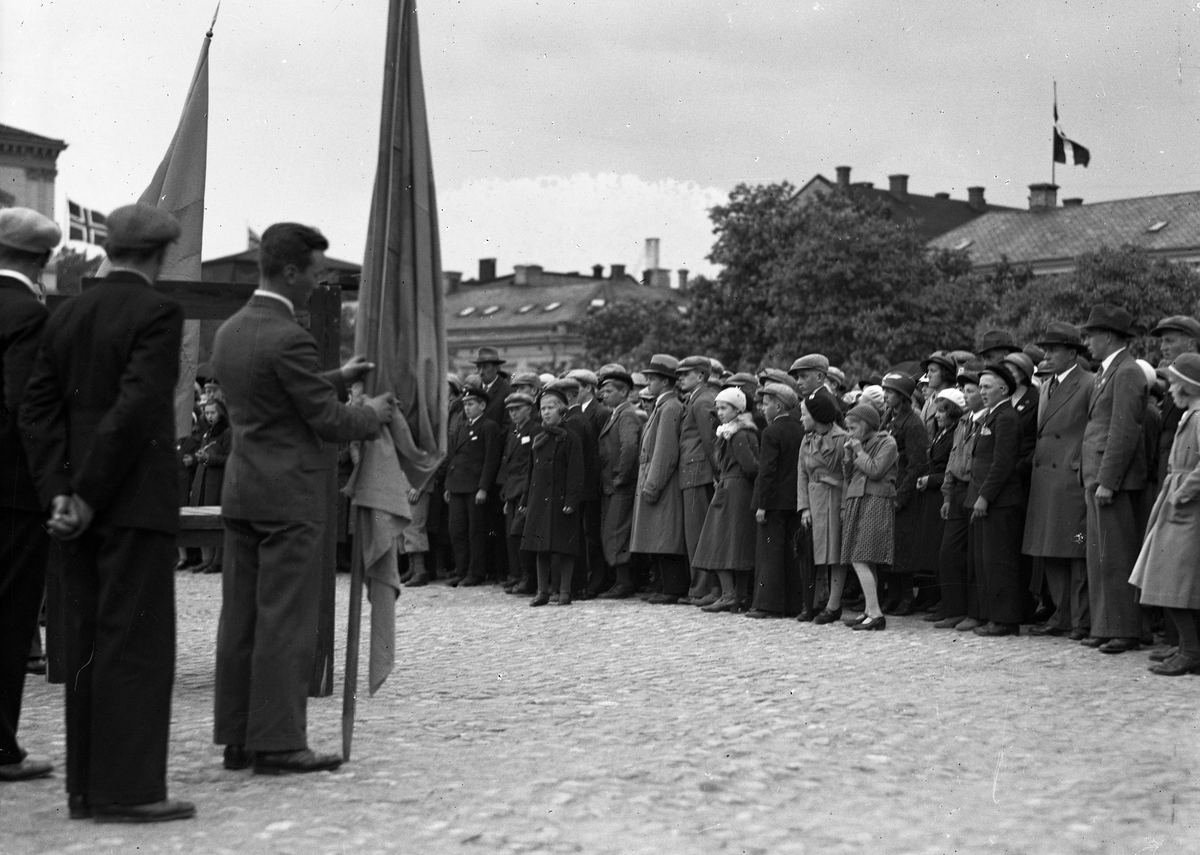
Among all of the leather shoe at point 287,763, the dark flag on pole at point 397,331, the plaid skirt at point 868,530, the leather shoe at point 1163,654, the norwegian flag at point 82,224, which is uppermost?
the norwegian flag at point 82,224

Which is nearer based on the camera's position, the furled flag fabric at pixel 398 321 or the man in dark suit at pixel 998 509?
the furled flag fabric at pixel 398 321

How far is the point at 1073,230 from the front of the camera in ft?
281

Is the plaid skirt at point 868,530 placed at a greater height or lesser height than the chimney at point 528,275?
lesser

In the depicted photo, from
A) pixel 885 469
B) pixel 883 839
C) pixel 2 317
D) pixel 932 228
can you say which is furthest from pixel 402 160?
pixel 932 228

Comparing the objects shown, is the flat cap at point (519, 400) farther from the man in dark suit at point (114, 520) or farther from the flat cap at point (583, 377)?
the man in dark suit at point (114, 520)

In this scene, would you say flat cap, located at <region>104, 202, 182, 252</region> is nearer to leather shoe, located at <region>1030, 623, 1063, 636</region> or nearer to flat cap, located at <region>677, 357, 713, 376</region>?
leather shoe, located at <region>1030, 623, 1063, 636</region>

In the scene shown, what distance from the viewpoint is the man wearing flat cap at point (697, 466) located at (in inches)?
562

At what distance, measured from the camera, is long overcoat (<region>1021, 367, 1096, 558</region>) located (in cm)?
1152

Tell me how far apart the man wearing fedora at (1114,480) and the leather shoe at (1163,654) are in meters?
0.26

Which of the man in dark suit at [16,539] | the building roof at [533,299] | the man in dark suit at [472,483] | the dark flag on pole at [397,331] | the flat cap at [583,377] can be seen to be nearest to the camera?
the man in dark suit at [16,539]

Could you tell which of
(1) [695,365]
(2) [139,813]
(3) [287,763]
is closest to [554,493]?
(1) [695,365]

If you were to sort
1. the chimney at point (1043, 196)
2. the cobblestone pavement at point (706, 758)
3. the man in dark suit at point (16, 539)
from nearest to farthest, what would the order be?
the cobblestone pavement at point (706, 758) → the man in dark suit at point (16, 539) → the chimney at point (1043, 196)

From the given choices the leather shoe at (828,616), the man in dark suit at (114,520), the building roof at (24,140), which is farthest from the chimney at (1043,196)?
the man in dark suit at (114,520)

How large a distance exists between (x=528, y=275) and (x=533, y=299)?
510 centimetres
